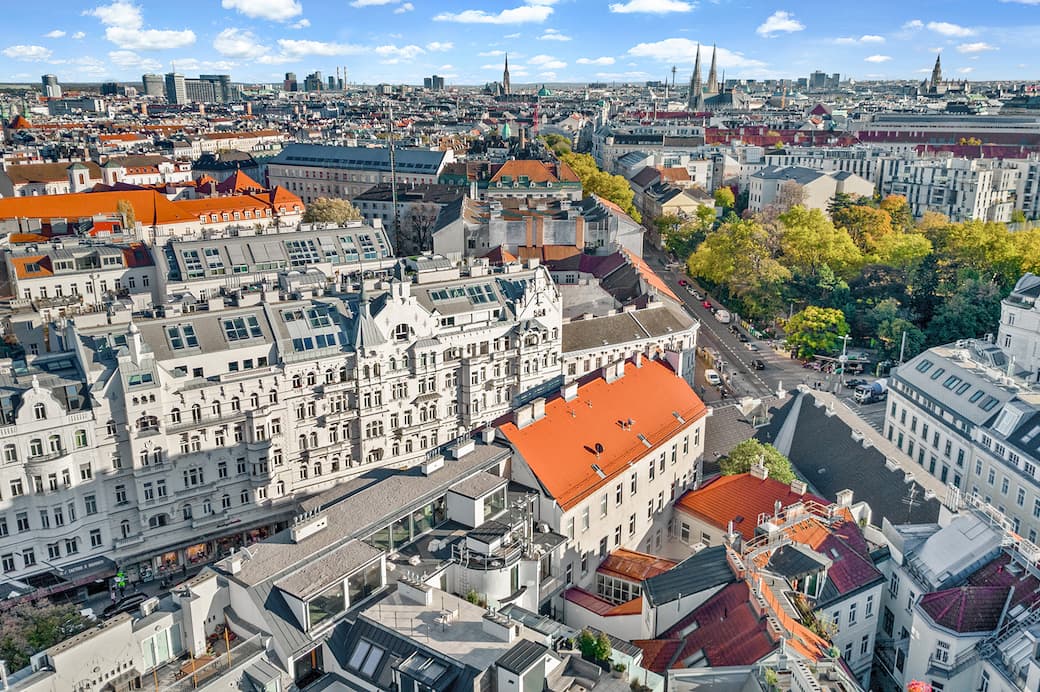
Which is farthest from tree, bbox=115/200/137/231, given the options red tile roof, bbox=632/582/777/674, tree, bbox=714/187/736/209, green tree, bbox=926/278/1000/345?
tree, bbox=714/187/736/209

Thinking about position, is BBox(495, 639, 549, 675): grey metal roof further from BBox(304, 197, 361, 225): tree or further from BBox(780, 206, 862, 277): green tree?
BBox(304, 197, 361, 225): tree

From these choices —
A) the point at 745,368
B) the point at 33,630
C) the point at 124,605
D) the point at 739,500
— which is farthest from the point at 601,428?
the point at 745,368

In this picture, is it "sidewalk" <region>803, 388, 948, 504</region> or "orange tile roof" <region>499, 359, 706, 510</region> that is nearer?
"orange tile roof" <region>499, 359, 706, 510</region>

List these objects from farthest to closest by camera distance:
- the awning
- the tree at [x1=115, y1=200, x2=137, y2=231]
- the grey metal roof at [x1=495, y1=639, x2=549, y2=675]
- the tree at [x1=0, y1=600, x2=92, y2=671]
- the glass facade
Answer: the tree at [x1=115, y1=200, x2=137, y2=231] < the awning < the tree at [x1=0, y1=600, x2=92, y2=671] < the glass facade < the grey metal roof at [x1=495, y1=639, x2=549, y2=675]

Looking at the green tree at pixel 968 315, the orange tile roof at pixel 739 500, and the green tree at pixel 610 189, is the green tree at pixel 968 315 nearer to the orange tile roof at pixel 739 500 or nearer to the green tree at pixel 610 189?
the orange tile roof at pixel 739 500

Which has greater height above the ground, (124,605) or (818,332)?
(818,332)

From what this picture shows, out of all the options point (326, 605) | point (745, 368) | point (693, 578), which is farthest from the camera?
point (745, 368)

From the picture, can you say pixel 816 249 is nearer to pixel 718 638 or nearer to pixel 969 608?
pixel 969 608

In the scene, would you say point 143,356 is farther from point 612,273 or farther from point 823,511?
point 612,273
